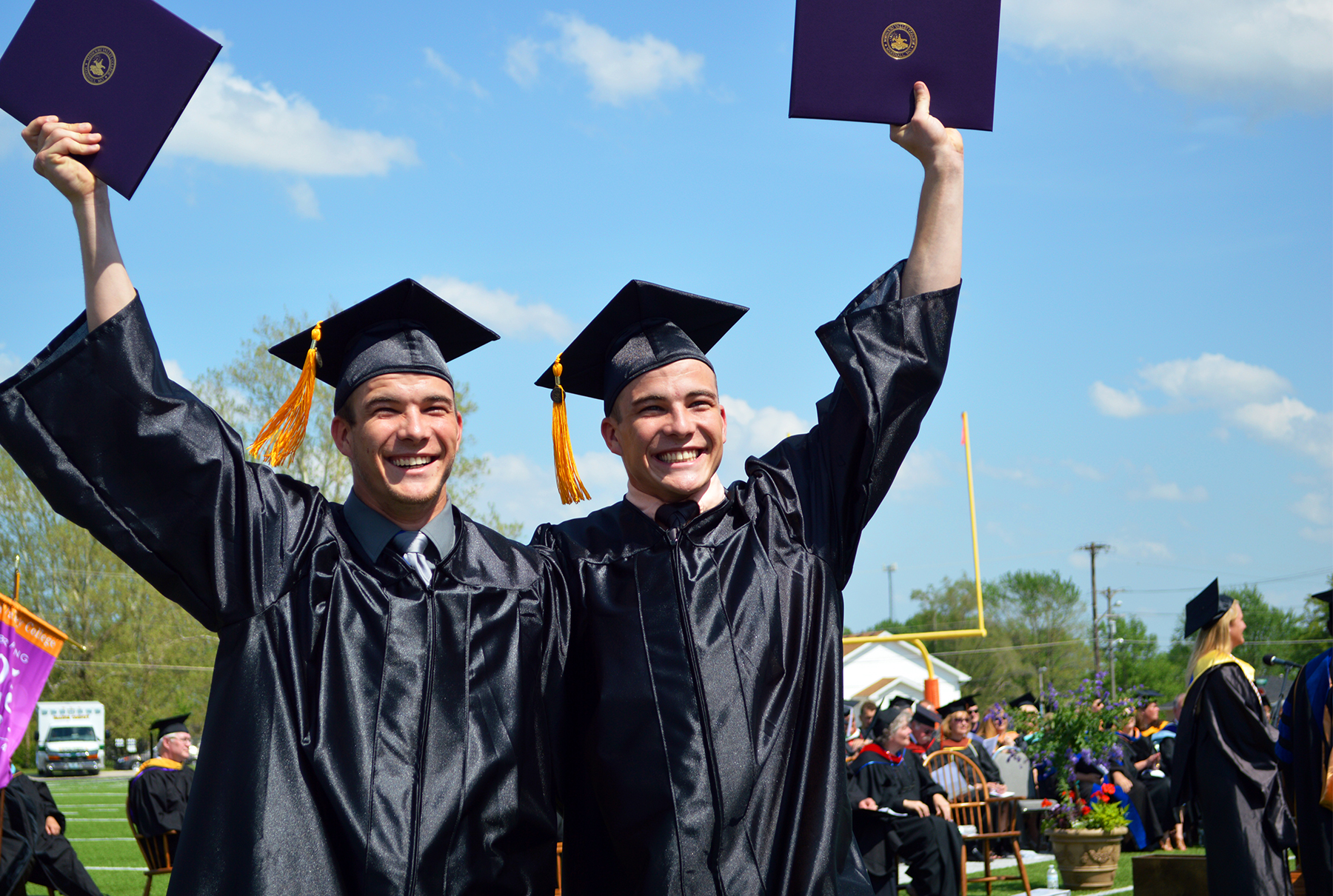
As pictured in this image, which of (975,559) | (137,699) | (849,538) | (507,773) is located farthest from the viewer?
(137,699)

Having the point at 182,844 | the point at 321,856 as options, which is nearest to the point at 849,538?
the point at 321,856

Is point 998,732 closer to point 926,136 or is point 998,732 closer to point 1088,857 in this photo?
point 1088,857

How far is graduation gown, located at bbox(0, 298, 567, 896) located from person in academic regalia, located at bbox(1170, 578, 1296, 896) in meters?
6.04

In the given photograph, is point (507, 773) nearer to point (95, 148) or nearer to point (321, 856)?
point (321, 856)

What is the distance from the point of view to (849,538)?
9.33ft

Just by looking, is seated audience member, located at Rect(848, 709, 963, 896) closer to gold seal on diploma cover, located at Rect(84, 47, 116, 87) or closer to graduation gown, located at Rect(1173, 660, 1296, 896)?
graduation gown, located at Rect(1173, 660, 1296, 896)

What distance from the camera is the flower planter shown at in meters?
9.97

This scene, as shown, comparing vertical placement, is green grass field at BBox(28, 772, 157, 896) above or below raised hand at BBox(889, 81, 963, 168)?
below

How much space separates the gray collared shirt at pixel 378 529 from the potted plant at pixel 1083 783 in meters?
8.52

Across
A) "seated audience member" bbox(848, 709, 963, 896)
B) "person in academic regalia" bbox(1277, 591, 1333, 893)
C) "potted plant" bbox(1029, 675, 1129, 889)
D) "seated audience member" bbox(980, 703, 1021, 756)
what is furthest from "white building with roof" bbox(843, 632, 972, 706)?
"person in academic regalia" bbox(1277, 591, 1333, 893)

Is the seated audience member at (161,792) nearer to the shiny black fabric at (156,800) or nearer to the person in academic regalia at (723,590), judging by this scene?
the shiny black fabric at (156,800)

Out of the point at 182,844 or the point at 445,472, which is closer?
the point at 182,844

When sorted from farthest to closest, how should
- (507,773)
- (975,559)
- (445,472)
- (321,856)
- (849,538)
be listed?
(975,559) < (849,538) < (445,472) < (507,773) < (321,856)

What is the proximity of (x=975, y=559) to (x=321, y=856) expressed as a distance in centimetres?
1633
